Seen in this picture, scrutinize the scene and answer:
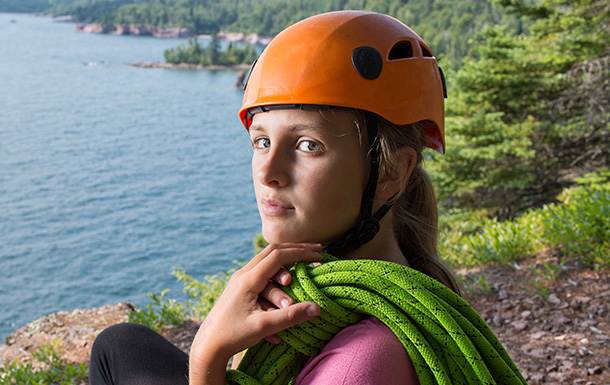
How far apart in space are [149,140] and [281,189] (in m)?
70.9

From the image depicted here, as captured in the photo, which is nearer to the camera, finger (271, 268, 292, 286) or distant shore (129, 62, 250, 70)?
finger (271, 268, 292, 286)

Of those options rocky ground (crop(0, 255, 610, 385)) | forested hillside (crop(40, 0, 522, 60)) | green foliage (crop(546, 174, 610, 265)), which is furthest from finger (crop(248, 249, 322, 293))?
forested hillside (crop(40, 0, 522, 60))

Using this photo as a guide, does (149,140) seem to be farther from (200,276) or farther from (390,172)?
(390,172)

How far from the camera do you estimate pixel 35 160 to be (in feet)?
189

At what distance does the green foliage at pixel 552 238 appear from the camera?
17.0 ft

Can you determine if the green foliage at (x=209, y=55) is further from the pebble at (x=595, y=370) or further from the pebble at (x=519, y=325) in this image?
the pebble at (x=595, y=370)

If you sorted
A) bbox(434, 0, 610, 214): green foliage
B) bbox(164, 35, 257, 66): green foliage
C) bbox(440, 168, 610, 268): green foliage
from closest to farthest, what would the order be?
1. bbox(440, 168, 610, 268): green foliage
2. bbox(434, 0, 610, 214): green foliage
3. bbox(164, 35, 257, 66): green foliage

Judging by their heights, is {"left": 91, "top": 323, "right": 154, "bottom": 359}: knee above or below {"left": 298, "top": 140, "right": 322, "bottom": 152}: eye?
below

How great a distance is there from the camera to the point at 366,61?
1760mm

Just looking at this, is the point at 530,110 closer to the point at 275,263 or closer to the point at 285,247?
the point at 285,247

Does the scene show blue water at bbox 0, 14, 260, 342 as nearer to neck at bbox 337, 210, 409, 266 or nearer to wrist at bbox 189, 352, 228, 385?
neck at bbox 337, 210, 409, 266

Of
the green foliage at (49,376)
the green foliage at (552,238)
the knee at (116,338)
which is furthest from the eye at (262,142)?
the green foliage at (552,238)

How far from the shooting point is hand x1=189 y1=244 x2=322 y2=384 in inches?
54.9

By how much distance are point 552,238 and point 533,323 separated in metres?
1.48
